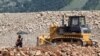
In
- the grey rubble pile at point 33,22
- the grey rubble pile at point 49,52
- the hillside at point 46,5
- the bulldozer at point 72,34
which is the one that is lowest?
the hillside at point 46,5

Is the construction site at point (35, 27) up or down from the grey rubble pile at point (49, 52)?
down

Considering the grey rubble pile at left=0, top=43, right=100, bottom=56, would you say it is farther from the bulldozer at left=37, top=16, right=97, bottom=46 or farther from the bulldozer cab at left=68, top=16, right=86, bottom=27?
the bulldozer cab at left=68, top=16, right=86, bottom=27

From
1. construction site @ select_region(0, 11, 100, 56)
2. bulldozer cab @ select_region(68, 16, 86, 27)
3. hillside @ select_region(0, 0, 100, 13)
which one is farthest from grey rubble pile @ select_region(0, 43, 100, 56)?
hillside @ select_region(0, 0, 100, 13)

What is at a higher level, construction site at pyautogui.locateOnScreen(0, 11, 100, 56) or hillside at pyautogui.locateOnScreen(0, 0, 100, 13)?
construction site at pyautogui.locateOnScreen(0, 11, 100, 56)

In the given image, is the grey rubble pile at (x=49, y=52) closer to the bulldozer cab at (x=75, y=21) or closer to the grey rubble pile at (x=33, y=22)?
the bulldozer cab at (x=75, y=21)

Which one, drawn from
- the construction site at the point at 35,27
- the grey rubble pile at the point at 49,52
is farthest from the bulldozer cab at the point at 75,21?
the grey rubble pile at the point at 49,52

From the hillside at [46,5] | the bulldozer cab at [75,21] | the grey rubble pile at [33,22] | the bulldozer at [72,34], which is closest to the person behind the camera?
the bulldozer at [72,34]

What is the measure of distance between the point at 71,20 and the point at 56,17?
28.3 metres

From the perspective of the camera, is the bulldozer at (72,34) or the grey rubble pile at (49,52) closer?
the grey rubble pile at (49,52)

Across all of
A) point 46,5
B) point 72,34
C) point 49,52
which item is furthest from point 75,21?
point 46,5

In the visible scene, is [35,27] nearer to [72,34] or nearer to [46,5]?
[72,34]

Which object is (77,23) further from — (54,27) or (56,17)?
(56,17)

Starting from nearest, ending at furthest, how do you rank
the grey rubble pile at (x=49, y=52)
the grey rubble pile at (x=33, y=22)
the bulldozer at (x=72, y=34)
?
the grey rubble pile at (x=49, y=52) → the bulldozer at (x=72, y=34) → the grey rubble pile at (x=33, y=22)

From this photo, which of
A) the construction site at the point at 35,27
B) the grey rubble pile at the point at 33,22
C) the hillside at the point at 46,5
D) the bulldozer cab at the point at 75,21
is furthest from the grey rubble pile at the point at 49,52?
the hillside at the point at 46,5
